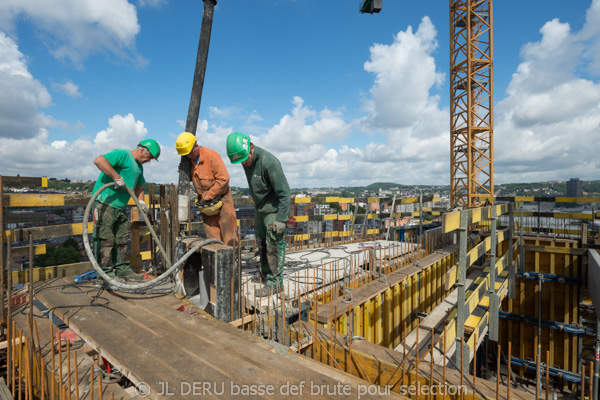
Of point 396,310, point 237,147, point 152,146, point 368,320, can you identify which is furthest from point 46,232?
point 396,310

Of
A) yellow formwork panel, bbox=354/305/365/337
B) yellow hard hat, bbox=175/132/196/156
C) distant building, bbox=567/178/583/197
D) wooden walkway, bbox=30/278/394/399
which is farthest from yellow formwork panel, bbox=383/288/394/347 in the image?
distant building, bbox=567/178/583/197

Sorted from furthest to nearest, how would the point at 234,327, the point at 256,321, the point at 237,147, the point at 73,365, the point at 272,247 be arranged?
the point at 272,247, the point at 237,147, the point at 256,321, the point at 234,327, the point at 73,365

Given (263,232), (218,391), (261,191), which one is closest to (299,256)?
(263,232)

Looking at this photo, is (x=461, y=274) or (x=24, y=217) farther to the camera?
(x=24, y=217)

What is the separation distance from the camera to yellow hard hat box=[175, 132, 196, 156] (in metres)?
4.06

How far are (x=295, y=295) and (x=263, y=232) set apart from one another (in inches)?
39.1

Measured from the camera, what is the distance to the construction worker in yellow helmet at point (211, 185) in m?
4.16

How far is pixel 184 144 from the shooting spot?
4.05 meters

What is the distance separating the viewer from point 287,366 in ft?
7.03

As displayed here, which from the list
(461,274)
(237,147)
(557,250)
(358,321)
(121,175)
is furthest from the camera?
(557,250)

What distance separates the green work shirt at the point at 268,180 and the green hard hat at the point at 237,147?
25 centimetres

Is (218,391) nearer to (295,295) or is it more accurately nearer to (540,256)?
(295,295)

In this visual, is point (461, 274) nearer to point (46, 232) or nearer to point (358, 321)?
point (358, 321)

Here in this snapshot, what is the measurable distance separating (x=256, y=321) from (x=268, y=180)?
5.73 ft
